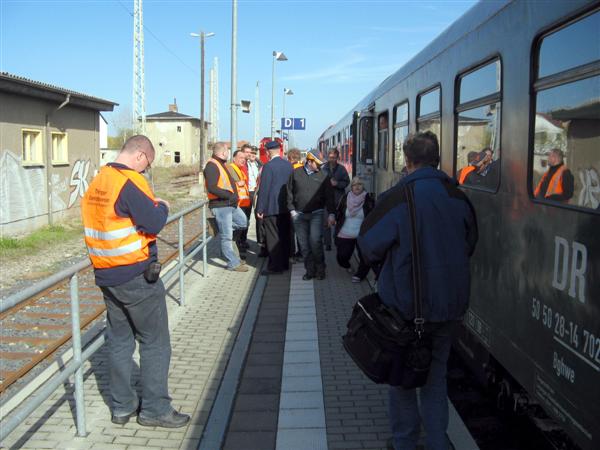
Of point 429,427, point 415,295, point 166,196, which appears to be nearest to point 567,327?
point 415,295

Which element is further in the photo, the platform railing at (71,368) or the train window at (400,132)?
the train window at (400,132)

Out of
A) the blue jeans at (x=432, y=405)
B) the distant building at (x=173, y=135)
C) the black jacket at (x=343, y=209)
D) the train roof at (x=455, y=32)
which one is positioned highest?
the distant building at (x=173, y=135)

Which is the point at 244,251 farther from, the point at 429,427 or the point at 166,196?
the point at 166,196

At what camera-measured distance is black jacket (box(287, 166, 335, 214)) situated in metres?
8.32

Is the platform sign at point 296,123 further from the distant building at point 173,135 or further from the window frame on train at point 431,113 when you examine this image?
the distant building at point 173,135

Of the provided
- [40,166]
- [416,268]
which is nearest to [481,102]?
[416,268]

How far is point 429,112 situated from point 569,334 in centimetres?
380

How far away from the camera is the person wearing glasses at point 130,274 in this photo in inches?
151

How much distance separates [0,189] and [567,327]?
13.1 meters

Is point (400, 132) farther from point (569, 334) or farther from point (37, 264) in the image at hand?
point (37, 264)

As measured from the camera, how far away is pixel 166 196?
27.4m

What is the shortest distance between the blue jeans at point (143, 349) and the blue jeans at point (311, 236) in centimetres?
447

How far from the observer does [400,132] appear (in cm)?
840

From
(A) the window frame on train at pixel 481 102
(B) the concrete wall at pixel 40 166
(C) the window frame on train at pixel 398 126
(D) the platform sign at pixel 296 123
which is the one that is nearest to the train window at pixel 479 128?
(A) the window frame on train at pixel 481 102
